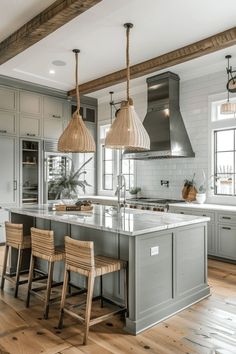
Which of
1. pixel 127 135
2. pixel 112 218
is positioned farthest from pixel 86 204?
pixel 127 135

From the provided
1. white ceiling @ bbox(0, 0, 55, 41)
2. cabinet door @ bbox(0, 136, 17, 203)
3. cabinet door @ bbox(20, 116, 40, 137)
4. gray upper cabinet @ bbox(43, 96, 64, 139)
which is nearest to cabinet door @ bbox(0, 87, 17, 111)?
cabinet door @ bbox(20, 116, 40, 137)

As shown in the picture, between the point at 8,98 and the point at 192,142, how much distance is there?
3.66 m

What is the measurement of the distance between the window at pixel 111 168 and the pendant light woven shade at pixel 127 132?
3682 millimetres

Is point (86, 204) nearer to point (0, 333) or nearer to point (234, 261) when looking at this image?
point (0, 333)

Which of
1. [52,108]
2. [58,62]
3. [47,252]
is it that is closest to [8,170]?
[52,108]

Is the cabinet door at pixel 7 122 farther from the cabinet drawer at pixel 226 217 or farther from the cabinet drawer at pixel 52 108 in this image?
the cabinet drawer at pixel 226 217

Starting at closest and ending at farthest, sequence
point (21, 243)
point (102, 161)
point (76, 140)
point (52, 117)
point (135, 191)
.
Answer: point (21, 243), point (76, 140), point (135, 191), point (52, 117), point (102, 161)

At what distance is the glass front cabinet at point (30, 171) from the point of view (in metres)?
6.17

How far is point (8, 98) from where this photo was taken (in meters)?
5.92

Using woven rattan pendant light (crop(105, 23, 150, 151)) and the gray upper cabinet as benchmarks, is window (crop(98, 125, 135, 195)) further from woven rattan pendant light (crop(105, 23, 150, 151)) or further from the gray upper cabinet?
woven rattan pendant light (crop(105, 23, 150, 151))

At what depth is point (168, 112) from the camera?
5629 millimetres

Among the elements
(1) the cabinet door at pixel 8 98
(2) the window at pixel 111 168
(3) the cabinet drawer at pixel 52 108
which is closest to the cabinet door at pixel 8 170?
(1) the cabinet door at pixel 8 98

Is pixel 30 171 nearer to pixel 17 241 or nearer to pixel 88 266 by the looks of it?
pixel 17 241

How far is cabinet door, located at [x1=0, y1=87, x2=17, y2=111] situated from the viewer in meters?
5.82
